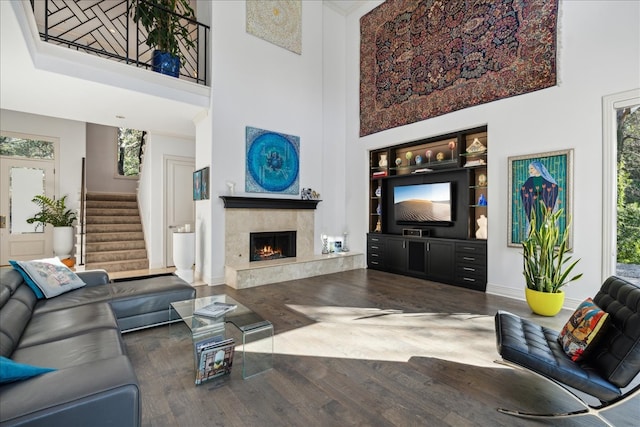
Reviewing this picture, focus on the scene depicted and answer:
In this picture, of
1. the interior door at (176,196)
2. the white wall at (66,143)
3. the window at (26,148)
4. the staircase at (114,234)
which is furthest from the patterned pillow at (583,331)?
the window at (26,148)

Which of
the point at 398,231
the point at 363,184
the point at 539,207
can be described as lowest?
the point at 398,231

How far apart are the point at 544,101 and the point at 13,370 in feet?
17.8

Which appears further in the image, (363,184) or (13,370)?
(363,184)

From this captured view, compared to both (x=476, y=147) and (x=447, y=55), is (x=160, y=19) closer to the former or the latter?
(x=447, y=55)

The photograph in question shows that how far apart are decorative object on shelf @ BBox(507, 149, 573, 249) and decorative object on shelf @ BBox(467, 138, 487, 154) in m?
0.55

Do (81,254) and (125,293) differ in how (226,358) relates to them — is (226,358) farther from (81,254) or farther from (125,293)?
(81,254)

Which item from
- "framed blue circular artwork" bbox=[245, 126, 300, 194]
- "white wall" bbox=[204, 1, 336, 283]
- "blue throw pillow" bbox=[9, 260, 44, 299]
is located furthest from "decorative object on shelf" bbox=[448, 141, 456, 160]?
"blue throw pillow" bbox=[9, 260, 44, 299]

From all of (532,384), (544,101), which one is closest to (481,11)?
(544,101)

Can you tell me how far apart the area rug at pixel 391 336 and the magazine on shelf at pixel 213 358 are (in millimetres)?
372

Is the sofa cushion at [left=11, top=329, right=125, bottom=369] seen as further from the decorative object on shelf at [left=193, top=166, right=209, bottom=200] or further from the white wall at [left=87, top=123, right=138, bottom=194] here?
the white wall at [left=87, top=123, right=138, bottom=194]

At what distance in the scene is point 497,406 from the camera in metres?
1.93

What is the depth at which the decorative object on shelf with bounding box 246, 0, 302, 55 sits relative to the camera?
5.61m

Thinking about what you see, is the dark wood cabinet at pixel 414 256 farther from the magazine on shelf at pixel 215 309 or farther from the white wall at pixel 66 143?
the white wall at pixel 66 143

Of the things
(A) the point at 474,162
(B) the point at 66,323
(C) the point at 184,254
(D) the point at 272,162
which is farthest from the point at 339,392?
(D) the point at 272,162
